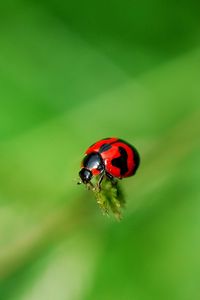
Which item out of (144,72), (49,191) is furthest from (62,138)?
(144,72)

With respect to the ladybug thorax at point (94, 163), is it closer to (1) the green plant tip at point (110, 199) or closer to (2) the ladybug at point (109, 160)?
(2) the ladybug at point (109, 160)

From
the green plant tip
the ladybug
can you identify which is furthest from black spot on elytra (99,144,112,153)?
the green plant tip

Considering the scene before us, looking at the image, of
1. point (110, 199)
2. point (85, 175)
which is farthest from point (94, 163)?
point (110, 199)

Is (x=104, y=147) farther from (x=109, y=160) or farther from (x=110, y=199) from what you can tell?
(x=110, y=199)

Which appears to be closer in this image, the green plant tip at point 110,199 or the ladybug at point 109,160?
the green plant tip at point 110,199

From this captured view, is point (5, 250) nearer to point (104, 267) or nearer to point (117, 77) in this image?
point (104, 267)

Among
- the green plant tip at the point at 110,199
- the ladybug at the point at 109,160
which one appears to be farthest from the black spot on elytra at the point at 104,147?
the green plant tip at the point at 110,199

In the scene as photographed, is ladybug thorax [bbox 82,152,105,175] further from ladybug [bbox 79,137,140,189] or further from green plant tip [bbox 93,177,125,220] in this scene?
green plant tip [bbox 93,177,125,220]
